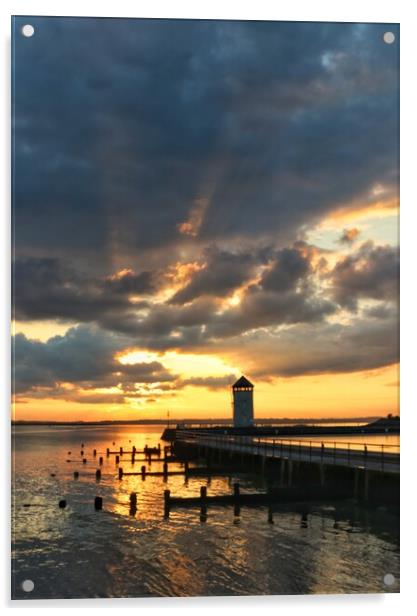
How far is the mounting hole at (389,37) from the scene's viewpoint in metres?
13.0

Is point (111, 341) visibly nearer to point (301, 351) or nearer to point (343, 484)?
point (301, 351)

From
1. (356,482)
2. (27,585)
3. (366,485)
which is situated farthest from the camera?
(356,482)

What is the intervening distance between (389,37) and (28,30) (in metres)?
6.85

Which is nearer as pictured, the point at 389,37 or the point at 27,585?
the point at 27,585

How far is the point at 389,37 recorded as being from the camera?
42.7 ft

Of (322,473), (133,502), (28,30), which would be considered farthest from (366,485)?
(28,30)

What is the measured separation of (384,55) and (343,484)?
16124 millimetres

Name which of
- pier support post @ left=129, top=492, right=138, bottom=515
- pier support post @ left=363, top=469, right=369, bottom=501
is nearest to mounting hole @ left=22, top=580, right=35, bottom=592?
pier support post @ left=363, top=469, right=369, bottom=501

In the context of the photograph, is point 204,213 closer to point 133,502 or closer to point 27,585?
point 27,585
